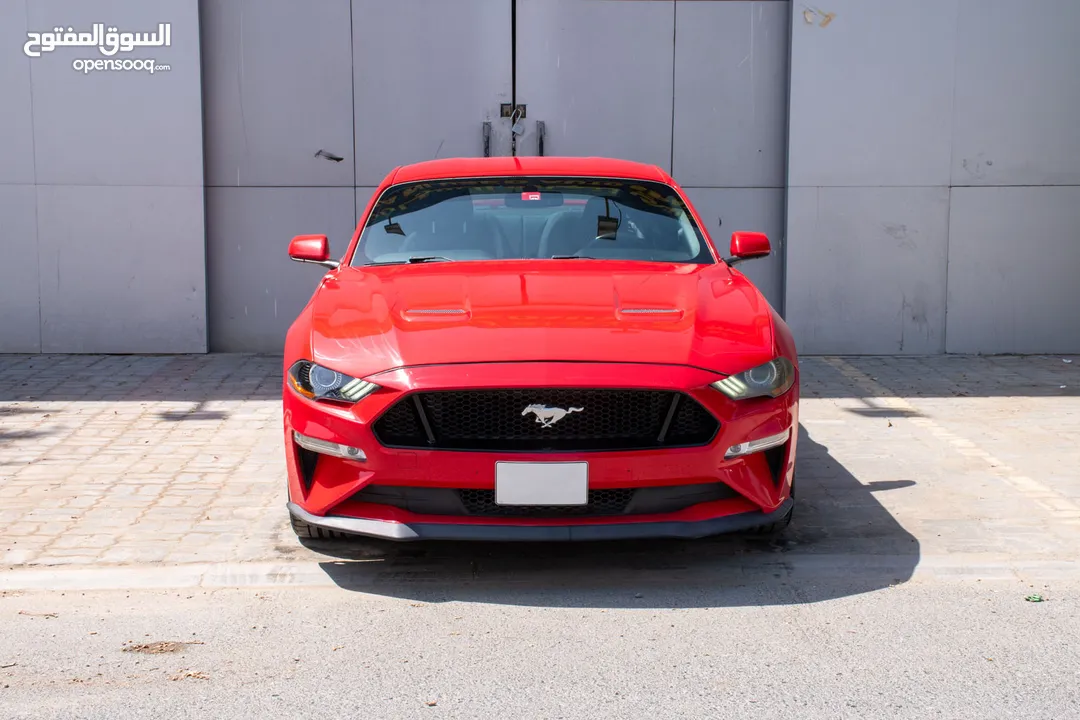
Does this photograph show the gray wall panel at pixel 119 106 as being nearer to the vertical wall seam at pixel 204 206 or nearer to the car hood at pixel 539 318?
the vertical wall seam at pixel 204 206

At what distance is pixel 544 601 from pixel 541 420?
662 millimetres

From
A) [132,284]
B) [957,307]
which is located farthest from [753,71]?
[132,284]

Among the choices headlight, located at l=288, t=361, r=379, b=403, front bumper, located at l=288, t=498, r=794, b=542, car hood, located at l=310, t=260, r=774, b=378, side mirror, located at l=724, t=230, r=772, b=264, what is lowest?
front bumper, located at l=288, t=498, r=794, b=542

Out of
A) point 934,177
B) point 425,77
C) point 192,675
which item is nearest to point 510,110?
point 425,77

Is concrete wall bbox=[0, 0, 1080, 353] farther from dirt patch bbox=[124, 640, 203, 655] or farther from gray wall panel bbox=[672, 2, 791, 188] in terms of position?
dirt patch bbox=[124, 640, 203, 655]

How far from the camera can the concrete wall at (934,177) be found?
1061 cm

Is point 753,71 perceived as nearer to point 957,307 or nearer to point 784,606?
point 957,307

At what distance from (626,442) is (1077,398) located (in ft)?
17.9

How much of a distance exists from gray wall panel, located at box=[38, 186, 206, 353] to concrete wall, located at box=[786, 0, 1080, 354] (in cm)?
516

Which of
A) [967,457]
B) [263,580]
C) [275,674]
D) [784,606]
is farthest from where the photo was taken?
Answer: [967,457]

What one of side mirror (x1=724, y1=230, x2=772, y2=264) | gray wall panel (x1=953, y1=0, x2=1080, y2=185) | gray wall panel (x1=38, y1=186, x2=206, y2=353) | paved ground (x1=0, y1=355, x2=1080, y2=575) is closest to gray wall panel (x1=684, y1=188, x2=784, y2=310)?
paved ground (x1=0, y1=355, x2=1080, y2=575)

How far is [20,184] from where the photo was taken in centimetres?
1055

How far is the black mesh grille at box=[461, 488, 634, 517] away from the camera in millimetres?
4531

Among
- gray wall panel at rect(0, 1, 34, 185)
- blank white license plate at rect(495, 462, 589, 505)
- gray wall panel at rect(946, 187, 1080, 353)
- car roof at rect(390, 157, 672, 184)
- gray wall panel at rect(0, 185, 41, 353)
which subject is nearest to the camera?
blank white license plate at rect(495, 462, 589, 505)
